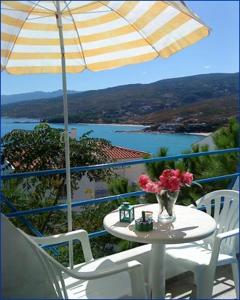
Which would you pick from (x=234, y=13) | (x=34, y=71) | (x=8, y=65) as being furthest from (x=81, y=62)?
(x=234, y=13)

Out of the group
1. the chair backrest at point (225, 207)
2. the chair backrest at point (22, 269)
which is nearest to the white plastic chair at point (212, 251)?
the chair backrest at point (225, 207)

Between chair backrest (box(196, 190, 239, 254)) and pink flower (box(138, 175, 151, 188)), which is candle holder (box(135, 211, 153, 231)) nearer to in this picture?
pink flower (box(138, 175, 151, 188))

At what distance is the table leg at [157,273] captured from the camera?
7.33 ft

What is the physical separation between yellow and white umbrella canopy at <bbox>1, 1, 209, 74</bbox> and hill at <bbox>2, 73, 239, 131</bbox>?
1391 centimetres

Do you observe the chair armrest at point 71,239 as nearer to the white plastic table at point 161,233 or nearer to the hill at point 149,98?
the white plastic table at point 161,233

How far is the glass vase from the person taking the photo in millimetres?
2215

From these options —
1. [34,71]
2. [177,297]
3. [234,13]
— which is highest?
[234,13]

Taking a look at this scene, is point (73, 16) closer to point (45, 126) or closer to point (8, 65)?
point (8, 65)

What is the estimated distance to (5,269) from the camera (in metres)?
1.76

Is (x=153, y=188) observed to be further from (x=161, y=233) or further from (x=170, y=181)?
(x=161, y=233)

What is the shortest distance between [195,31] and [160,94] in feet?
60.8

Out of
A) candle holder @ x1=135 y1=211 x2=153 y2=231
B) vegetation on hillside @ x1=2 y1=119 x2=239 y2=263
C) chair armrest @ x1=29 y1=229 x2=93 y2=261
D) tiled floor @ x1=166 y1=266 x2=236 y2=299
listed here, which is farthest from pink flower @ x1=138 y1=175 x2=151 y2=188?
vegetation on hillside @ x1=2 y1=119 x2=239 y2=263

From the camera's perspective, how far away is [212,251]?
2.31m

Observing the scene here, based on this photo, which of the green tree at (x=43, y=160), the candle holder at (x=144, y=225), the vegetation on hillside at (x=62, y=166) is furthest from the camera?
the vegetation on hillside at (x=62, y=166)
